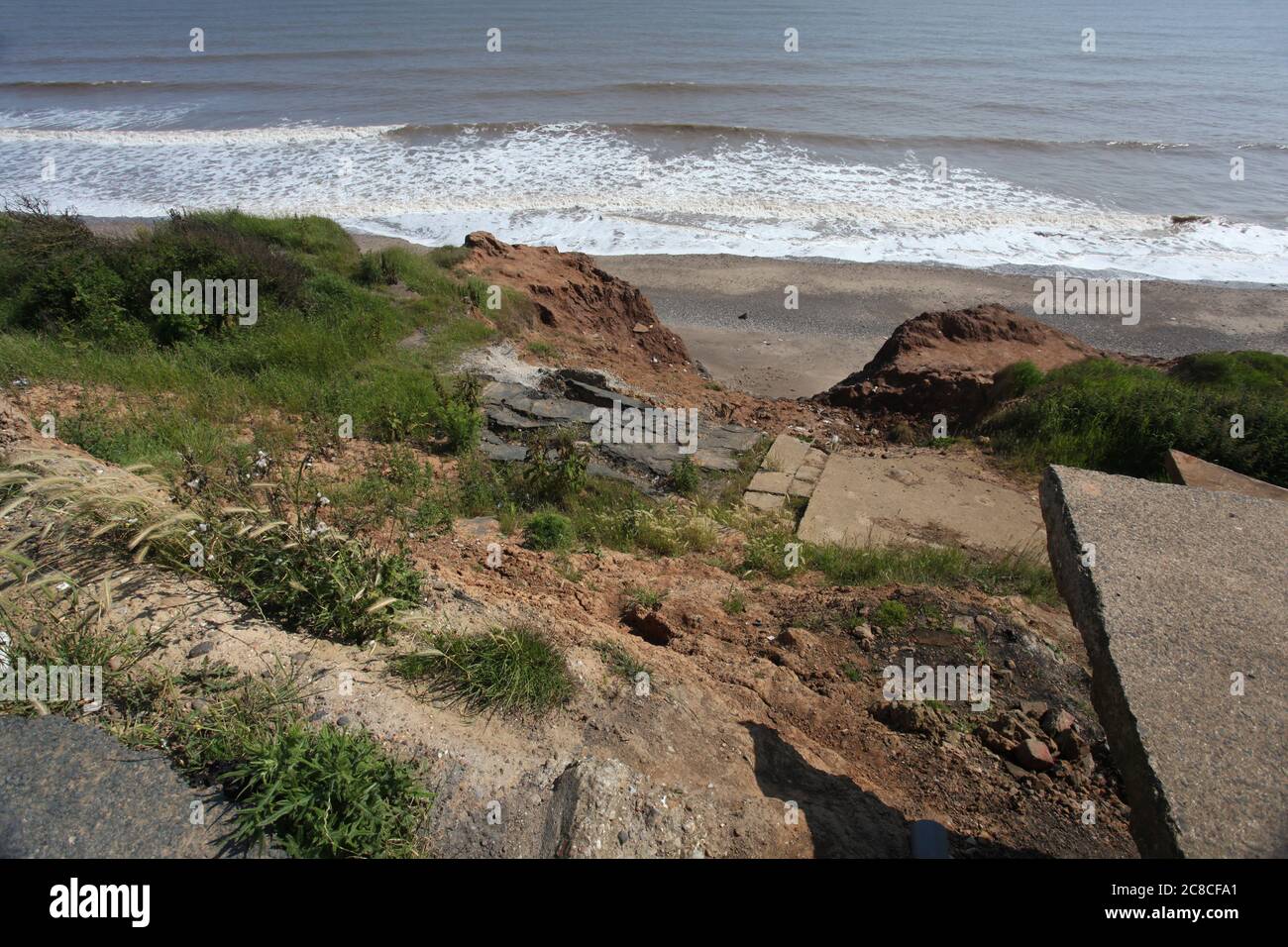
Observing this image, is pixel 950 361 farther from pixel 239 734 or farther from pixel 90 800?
pixel 90 800

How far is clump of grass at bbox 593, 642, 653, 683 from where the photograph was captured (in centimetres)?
455

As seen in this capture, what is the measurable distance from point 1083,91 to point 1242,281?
731 inches

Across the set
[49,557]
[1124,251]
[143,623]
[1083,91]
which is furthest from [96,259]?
[1083,91]

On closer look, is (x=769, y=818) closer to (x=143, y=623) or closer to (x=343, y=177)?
(x=143, y=623)

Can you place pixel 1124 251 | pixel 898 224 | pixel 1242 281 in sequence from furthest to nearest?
pixel 898 224
pixel 1124 251
pixel 1242 281

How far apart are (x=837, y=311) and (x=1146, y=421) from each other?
29.1 feet

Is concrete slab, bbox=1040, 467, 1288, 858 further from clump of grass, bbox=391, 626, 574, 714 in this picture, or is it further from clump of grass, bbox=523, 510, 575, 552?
clump of grass, bbox=523, 510, 575, 552

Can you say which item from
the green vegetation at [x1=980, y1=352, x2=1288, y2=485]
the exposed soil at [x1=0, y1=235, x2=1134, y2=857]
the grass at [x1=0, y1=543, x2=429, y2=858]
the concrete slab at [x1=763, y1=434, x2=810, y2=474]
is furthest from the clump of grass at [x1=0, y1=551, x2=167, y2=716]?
the green vegetation at [x1=980, y1=352, x2=1288, y2=485]

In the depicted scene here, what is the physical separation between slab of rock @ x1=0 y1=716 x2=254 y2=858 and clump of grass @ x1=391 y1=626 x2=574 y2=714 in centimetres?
114

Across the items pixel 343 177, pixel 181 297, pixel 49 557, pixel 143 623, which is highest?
pixel 343 177

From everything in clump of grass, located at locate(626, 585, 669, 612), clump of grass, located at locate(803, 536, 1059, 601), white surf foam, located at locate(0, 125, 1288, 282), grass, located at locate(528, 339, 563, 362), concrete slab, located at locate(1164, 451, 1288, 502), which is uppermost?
white surf foam, located at locate(0, 125, 1288, 282)

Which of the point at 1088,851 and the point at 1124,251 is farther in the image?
the point at 1124,251

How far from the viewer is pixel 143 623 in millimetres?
3842
